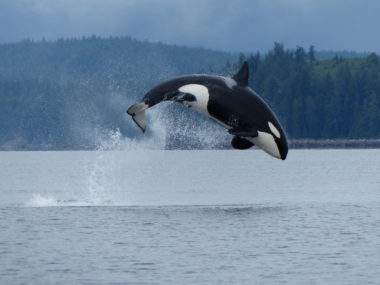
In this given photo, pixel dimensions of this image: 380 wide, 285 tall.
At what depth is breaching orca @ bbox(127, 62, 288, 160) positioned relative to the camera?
2941 cm

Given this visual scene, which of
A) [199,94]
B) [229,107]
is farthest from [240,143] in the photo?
[199,94]

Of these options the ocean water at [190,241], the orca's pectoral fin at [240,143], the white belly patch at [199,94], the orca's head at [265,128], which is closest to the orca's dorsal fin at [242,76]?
the orca's head at [265,128]

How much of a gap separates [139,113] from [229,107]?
2440 millimetres

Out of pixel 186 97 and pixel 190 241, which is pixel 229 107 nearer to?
pixel 186 97

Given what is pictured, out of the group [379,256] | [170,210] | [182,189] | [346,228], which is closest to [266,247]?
[379,256]

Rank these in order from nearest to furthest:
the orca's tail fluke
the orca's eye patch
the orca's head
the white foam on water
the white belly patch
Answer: the orca's eye patch → the white belly patch → the orca's tail fluke → the orca's head → the white foam on water

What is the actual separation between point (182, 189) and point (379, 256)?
43.3 meters

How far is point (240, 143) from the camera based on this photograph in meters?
29.9

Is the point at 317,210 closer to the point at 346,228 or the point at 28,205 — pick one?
the point at 346,228

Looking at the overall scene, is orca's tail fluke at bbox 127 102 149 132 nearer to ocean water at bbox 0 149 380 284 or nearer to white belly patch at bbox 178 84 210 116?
white belly patch at bbox 178 84 210 116

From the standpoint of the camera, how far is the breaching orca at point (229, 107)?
1158 inches

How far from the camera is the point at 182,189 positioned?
77375 mm

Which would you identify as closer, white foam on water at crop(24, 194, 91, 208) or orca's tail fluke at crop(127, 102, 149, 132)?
orca's tail fluke at crop(127, 102, 149, 132)

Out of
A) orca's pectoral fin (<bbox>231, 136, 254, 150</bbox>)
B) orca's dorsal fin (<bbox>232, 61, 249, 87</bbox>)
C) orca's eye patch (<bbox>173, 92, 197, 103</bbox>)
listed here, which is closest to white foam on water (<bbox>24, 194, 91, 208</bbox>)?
orca's dorsal fin (<bbox>232, 61, 249, 87</bbox>)
